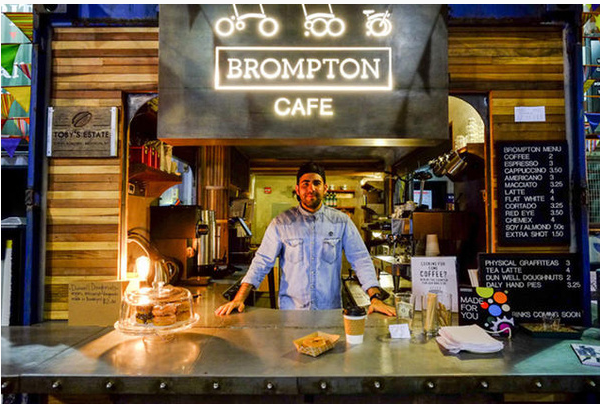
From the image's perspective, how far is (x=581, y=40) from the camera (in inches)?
103

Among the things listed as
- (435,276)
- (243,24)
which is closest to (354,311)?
(435,276)

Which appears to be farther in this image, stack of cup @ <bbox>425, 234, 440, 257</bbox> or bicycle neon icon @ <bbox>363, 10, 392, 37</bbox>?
stack of cup @ <bbox>425, 234, 440, 257</bbox>

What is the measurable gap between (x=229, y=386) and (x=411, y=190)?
6.85 metres

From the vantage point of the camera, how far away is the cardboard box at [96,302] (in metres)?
2.22

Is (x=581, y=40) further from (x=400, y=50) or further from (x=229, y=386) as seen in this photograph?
(x=229, y=386)

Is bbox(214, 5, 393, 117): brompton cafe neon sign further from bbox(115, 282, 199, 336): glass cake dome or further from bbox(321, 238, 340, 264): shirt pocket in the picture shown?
bbox(115, 282, 199, 336): glass cake dome

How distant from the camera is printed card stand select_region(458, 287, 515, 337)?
6.85 ft

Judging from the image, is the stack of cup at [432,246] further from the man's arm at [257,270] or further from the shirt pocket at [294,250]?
the man's arm at [257,270]

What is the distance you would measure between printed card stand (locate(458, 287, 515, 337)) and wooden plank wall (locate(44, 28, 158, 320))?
2332 millimetres

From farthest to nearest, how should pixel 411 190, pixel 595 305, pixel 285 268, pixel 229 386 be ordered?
1. pixel 411 190
2. pixel 285 268
3. pixel 595 305
4. pixel 229 386

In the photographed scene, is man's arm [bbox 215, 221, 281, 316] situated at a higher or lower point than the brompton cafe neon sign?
lower

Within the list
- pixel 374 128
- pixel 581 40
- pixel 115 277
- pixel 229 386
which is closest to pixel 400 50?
pixel 374 128

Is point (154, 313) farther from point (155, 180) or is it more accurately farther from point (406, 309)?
point (155, 180)

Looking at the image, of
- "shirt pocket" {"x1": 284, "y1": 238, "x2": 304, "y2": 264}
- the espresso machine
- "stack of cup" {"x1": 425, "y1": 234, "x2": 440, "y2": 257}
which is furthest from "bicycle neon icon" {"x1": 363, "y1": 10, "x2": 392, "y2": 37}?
"stack of cup" {"x1": 425, "y1": 234, "x2": 440, "y2": 257}
